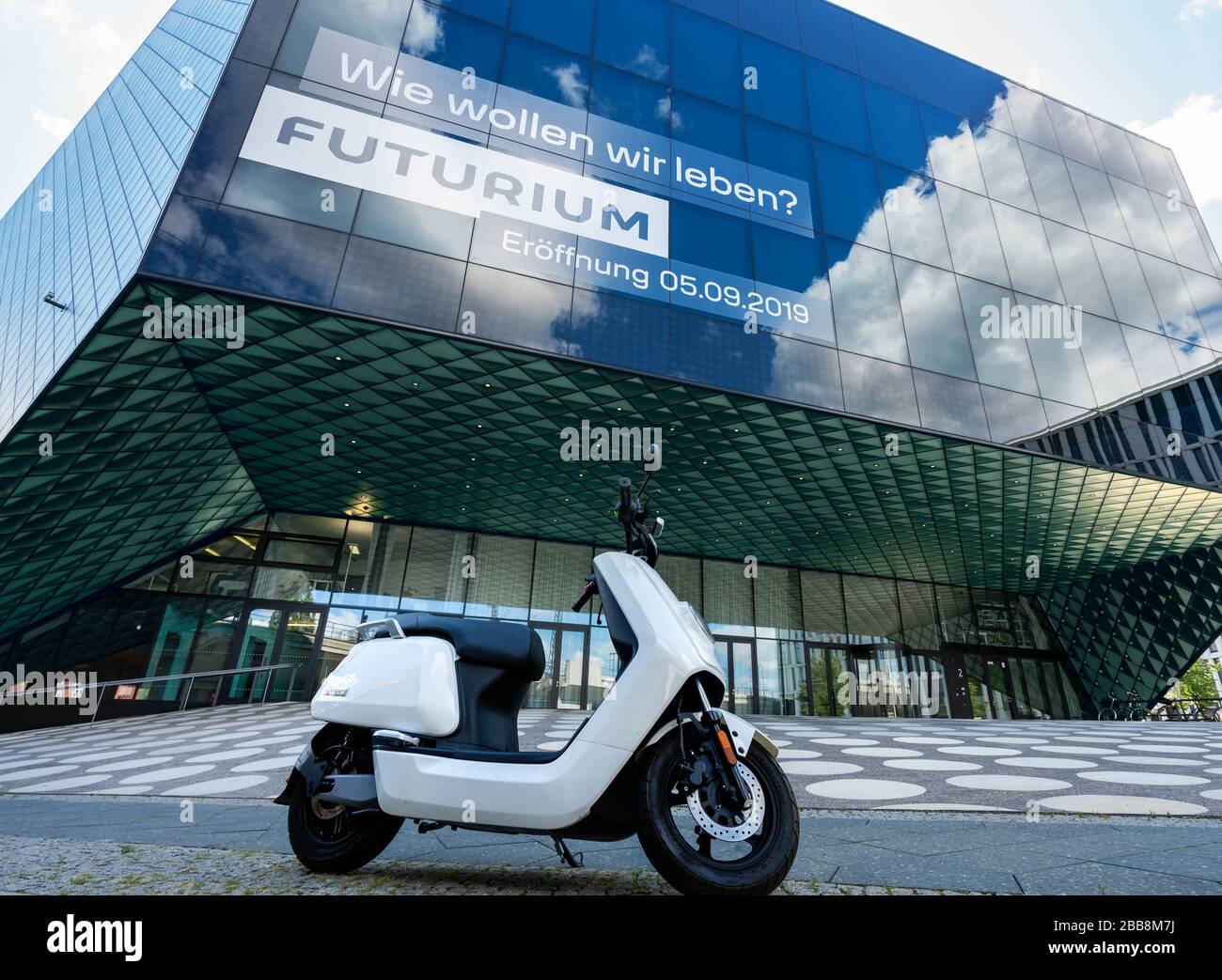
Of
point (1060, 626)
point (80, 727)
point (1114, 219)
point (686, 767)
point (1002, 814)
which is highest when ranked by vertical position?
point (1114, 219)

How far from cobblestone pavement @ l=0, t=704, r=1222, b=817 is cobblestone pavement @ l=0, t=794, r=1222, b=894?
555mm

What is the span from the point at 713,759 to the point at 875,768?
4.20 m

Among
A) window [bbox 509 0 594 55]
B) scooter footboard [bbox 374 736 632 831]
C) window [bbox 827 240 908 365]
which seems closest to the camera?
scooter footboard [bbox 374 736 632 831]

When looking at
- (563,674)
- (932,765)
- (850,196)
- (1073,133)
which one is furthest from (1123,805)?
(1073,133)

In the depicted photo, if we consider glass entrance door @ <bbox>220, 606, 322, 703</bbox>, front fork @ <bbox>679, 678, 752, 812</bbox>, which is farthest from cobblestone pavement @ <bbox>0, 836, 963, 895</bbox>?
glass entrance door @ <bbox>220, 606, 322, 703</bbox>

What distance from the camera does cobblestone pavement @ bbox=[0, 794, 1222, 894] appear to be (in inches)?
68.6

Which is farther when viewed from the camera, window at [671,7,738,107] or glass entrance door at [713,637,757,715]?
glass entrance door at [713,637,757,715]

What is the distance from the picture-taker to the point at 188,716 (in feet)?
36.6

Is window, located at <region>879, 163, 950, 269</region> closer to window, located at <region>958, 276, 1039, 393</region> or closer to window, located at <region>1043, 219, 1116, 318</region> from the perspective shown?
window, located at <region>958, 276, 1039, 393</region>

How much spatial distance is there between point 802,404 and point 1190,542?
52.2 feet

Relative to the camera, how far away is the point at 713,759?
5.57 feet

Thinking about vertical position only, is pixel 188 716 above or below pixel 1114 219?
below
